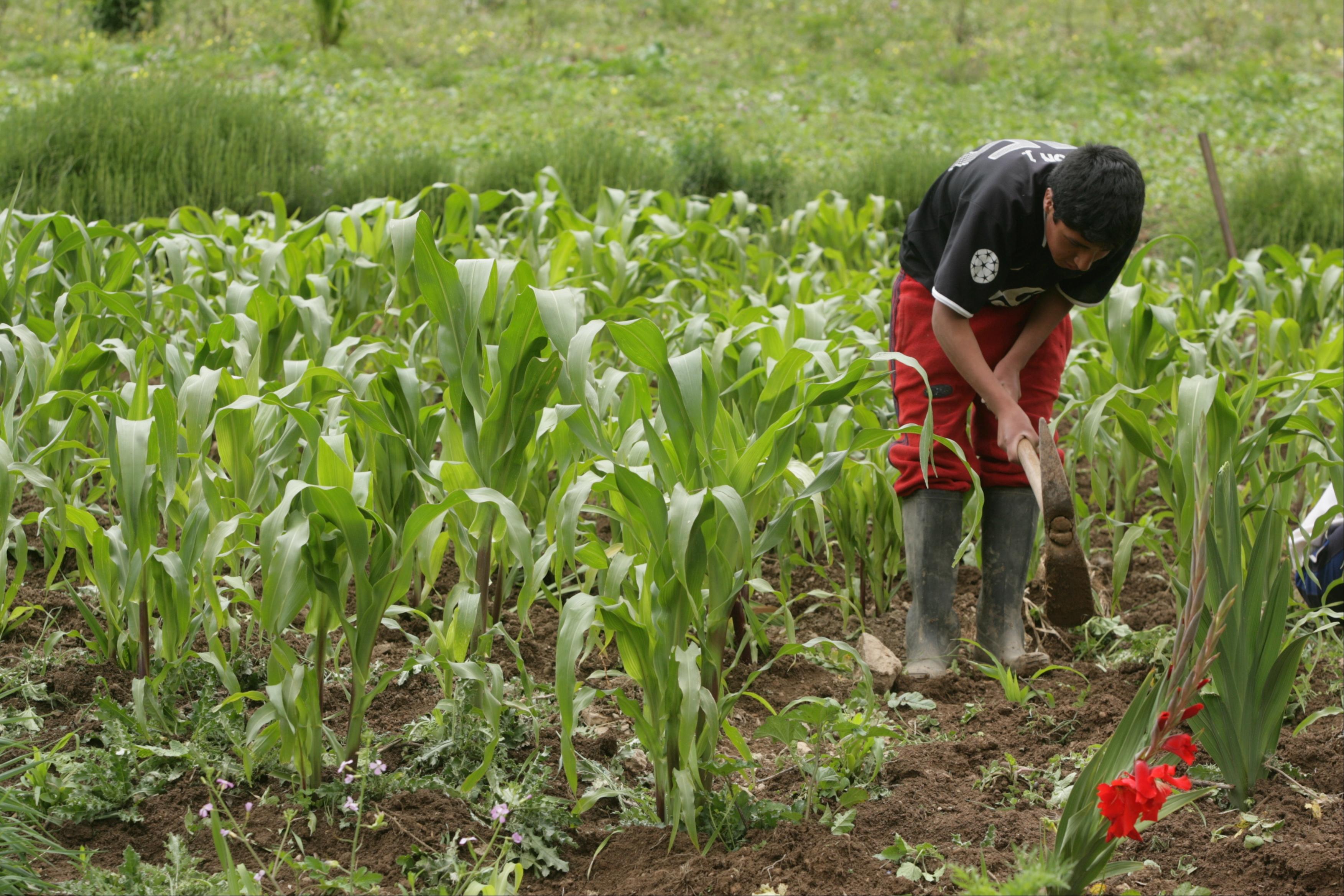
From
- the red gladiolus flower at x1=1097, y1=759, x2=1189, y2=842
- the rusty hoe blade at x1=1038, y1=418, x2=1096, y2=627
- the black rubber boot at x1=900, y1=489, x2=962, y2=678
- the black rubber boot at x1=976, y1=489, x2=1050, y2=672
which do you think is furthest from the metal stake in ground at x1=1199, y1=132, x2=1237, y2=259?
the red gladiolus flower at x1=1097, y1=759, x2=1189, y2=842

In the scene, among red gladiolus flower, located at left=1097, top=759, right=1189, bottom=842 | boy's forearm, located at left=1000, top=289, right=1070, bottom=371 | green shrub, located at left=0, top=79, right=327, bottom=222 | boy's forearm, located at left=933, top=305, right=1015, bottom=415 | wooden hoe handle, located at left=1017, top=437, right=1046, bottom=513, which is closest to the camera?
red gladiolus flower, located at left=1097, top=759, right=1189, bottom=842

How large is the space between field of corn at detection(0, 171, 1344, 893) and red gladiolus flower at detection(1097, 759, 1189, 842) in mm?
151

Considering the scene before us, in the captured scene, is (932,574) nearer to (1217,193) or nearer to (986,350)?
(986,350)

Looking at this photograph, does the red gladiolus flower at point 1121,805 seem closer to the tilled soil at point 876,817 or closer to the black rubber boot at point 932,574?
the tilled soil at point 876,817

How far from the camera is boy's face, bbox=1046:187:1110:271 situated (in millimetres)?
2260

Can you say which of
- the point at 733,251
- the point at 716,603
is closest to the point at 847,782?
the point at 716,603

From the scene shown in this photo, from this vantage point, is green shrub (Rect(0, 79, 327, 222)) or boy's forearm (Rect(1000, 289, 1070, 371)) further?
green shrub (Rect(0, 79, 327, 222))

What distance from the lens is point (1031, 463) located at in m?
2.40

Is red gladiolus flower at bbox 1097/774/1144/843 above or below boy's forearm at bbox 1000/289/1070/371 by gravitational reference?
below

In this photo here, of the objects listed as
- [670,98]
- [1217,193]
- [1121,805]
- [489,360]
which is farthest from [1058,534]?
[670,98]

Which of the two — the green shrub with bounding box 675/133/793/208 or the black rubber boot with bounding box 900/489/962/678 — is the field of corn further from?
the green shrub with bounding box 675/133/793/208

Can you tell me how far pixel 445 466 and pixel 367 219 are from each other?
3.53 metres

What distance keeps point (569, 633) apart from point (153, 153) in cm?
490

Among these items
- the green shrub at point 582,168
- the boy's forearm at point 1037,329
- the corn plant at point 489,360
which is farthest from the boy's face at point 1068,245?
the green shrub at point 582,168
